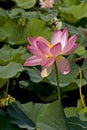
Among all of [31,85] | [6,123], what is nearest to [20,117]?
[6,123]

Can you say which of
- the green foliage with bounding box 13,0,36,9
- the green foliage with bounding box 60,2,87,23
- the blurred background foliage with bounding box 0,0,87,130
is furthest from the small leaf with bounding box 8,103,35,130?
the green foliage with bounding box 13,0,36,9

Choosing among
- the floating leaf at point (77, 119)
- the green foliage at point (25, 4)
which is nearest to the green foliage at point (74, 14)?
the green foliage at point (25, 4)

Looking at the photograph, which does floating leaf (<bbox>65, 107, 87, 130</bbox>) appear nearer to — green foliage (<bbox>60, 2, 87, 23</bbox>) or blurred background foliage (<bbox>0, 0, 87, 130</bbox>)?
blurred background foliage (<bbox>0, 0, 87, 130</bbox>)

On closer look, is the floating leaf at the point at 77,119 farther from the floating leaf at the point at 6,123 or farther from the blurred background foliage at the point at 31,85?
the floating leaf at the point at 6,123

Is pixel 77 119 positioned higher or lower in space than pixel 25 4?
higher

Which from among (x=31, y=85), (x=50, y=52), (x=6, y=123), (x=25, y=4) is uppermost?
(x=50, y=52)

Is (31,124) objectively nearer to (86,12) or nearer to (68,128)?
(68,128)

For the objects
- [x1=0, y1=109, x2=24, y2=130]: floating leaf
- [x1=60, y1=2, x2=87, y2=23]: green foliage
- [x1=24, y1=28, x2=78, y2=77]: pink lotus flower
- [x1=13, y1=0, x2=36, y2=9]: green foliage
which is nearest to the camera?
[x1=24, y1=28, x2=78, y2=77]: pink lotus flower

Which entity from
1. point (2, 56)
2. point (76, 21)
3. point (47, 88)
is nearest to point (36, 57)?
point (47, 88)

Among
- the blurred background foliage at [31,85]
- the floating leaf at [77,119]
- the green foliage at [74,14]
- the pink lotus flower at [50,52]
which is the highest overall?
the pink lotus flower at [50,52]

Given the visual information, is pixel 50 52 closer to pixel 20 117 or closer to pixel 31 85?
pixel 20 117

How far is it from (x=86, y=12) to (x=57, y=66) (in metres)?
1.74

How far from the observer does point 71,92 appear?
1.79 m

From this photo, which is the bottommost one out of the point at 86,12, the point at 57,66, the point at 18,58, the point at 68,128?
the point at 86,12
